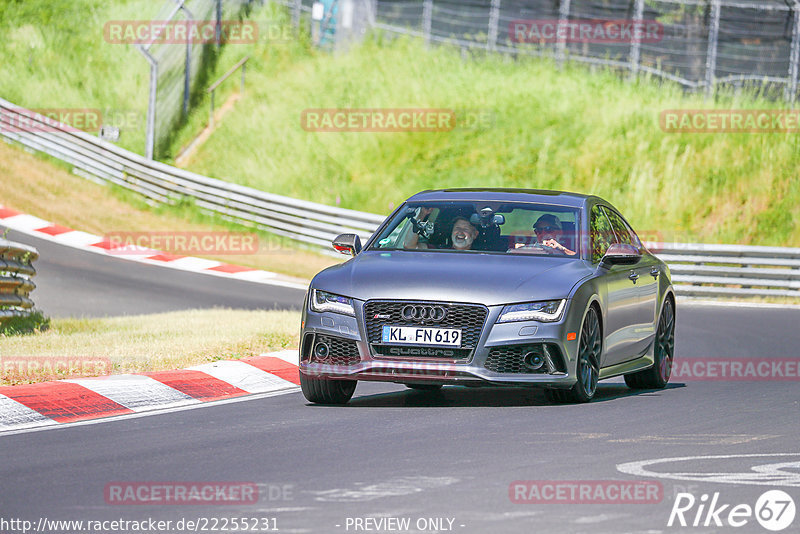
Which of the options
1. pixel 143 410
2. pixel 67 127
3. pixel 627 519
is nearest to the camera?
pixel 627 519

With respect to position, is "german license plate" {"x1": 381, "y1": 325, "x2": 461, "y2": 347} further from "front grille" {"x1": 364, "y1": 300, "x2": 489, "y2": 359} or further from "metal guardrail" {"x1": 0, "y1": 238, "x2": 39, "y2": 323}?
"metal guardrail" {"x1": 0, "y1": 238, "x2": 39, "y2": 323}

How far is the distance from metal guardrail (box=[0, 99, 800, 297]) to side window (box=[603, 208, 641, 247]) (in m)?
13.8

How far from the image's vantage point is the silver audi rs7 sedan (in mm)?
10000

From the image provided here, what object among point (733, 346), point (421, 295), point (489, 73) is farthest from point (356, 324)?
point (489, 73)

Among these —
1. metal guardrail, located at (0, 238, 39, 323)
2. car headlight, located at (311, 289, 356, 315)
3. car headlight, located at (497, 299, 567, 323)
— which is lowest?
metal guardrail, located at (0, 238, 39, 323)

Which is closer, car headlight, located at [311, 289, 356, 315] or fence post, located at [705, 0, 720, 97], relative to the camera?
car headlight, located at [311, 289, 356, 315]

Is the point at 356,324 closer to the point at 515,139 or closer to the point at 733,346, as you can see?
the point at 733,346

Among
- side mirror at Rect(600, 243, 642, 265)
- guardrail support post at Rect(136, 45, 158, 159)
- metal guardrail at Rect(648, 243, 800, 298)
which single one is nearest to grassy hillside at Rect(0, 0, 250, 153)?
guardrail support post at Rect(136, 45, 158, 159)

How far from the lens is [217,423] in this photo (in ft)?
31.3

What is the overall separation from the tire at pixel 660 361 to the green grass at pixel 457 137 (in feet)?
58.0

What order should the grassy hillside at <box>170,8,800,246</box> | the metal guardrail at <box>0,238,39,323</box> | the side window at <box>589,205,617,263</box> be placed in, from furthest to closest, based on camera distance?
1. the grassy hillside at <box>170,8,800,246</box>
2. the metal guardrail at <box>0,238,39,323</box>
3. the side window at <box>589,205,617,263</box>

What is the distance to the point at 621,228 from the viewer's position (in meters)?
12.6

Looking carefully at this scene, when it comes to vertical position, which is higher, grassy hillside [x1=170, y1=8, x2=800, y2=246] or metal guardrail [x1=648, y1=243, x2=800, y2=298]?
grassy hillside [x1=170, y1=8, x2=800, y2=246]

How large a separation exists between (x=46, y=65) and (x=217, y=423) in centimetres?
3282
